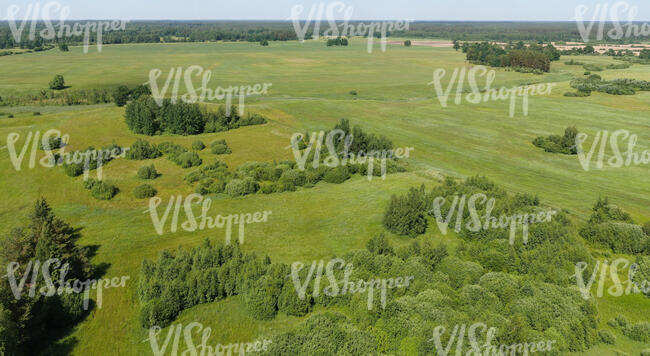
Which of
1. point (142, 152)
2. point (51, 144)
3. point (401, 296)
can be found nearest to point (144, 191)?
point (142, 152)

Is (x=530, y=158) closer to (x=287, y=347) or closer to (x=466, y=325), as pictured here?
(x=466, y=325)

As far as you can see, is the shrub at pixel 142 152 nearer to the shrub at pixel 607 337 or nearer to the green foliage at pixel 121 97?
the green foliage at pixel 121 97

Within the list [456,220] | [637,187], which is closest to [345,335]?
[456,220]

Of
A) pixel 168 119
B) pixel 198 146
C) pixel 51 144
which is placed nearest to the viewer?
pixel 51 144

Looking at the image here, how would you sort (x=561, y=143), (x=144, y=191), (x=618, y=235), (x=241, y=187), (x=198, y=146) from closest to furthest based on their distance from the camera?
(x=618, y=235) → (x=144, y=191) → (x=241, y=187) → (x=198, y=146) → (x=561, y=143)

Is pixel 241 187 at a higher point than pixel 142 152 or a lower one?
lower

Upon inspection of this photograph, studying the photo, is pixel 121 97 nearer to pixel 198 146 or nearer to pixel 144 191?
pixel 198 146
